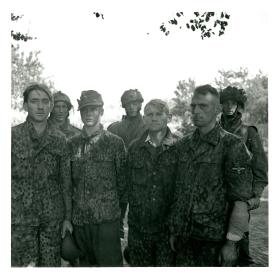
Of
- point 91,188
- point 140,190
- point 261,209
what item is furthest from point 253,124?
point 91,188

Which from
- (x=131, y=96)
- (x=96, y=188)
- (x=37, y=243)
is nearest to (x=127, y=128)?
(x=131, y=96)

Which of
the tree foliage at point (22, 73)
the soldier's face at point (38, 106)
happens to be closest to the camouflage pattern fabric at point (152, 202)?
the soldier's face at point (38, 106)

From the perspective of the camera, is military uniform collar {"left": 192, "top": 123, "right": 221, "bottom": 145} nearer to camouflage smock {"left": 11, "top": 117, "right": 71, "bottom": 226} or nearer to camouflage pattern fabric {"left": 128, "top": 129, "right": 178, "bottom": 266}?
camouflage pattern fabric {"left": 128, "top": 129, "right": 178, "bottom": 266}

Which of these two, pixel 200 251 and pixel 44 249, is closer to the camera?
pixel 200 251

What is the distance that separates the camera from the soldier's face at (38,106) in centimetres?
387

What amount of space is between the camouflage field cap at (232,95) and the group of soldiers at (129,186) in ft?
0.04

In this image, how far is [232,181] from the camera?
3197 millimetres

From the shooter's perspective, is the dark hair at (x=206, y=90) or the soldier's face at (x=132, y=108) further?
the soldier's face at (x=132, y=108)

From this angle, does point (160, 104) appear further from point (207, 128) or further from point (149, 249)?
point (149, 249)

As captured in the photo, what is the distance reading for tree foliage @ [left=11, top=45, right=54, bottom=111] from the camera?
4.20 metres

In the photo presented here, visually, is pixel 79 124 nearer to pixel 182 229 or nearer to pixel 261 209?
pixel 182 229

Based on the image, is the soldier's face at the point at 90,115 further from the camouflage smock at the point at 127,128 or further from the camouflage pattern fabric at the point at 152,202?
the camouflage smock at the point at 127,128

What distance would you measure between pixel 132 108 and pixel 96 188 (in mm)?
1325
